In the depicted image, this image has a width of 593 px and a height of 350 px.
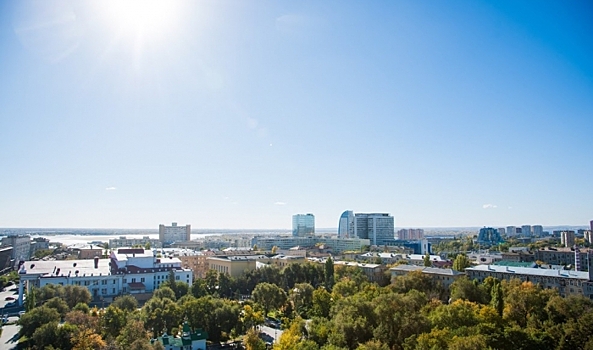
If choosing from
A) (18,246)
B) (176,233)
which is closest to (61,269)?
(18,246)

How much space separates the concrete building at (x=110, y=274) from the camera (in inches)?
1563

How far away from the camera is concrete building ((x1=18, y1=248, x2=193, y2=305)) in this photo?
130 feet

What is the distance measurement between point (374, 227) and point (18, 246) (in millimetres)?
79515

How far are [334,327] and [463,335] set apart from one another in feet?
20.7

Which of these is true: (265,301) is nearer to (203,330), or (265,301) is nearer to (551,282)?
(203,330)

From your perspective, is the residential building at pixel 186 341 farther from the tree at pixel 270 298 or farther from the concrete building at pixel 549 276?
the concrete building at pixel 549 276

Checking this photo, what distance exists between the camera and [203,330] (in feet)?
82.9

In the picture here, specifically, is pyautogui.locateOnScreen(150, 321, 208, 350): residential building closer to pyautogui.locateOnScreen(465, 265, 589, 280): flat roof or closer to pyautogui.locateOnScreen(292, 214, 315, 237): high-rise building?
pyautogui.locateOnScreen(465, 265, 589, 280): flat roof

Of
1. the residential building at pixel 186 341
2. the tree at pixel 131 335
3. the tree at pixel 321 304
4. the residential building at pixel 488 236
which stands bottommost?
the residential building at pixel 488 236

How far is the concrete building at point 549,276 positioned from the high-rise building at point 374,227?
6693 cm

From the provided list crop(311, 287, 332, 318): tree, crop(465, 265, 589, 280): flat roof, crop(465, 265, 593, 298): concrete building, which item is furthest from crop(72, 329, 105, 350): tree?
crop(465, 265, 589, 280): flat roof

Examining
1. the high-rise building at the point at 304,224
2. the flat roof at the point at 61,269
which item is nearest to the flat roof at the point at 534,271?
the flat roof at the point at 61,269

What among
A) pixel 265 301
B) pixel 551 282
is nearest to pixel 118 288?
pixel 265 301

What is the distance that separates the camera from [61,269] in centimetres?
4206
